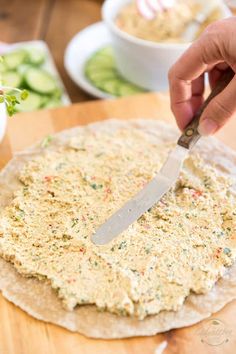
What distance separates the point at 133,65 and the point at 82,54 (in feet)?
1.38

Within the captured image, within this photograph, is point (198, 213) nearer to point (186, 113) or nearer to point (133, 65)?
point (186, 113)

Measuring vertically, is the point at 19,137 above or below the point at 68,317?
below

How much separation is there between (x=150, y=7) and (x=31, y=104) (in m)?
0.72

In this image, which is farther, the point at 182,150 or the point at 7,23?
the point at 7,23

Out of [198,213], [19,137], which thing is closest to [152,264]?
[198,213]

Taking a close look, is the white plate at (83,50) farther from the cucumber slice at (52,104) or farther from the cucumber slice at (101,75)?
the cucumber slice at (52,104)

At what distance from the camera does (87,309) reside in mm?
1470

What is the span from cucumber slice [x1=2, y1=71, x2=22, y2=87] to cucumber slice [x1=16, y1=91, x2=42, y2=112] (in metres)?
0.11

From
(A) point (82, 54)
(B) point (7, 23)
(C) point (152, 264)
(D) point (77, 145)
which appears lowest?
(B) point (7, 23)

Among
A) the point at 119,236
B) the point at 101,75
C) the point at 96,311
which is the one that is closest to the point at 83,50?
the point at 101,75

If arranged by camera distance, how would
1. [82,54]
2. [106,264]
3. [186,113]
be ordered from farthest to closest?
[82,54], [186,113], [106,264]

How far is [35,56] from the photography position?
8.80 ft

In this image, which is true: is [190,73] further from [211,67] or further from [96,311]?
[96,311]

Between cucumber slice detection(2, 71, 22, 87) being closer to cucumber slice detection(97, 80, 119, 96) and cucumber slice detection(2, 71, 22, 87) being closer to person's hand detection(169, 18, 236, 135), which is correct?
cucumber slice detection(97, 80, 119, 96)
